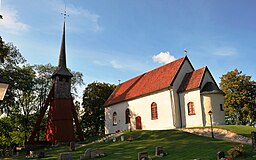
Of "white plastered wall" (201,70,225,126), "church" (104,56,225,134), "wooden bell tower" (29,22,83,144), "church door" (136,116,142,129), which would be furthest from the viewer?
"church door" (136,116,142,129)

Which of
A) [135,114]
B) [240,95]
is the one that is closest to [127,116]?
[135,114]

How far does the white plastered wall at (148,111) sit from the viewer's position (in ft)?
93.2

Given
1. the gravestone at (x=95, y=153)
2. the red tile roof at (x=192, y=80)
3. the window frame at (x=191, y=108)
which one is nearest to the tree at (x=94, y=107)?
the red tile roof at (x=192, y=80)

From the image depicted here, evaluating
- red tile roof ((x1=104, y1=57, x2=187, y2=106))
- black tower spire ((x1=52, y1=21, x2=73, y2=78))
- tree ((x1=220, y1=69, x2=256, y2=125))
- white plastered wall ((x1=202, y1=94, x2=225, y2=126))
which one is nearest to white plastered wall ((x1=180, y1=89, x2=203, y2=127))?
white plastered wall ((x1=202, y1=94, x2=225, y2=126))

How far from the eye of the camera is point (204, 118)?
25.9 metres

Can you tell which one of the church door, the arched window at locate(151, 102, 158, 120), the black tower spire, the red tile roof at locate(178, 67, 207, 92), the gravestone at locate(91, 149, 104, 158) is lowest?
the gravestone at locate(91, 149, 104, 158)

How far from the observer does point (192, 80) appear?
28.1m

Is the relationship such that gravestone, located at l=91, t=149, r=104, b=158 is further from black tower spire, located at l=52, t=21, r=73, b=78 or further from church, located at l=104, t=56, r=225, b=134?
black tower spire, located at l=52, t=21, r=73, b=78

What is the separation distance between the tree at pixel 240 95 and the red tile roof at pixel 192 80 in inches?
529

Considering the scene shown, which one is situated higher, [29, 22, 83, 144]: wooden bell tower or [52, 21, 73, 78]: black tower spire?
[52, 21, 73, 78]: black tower spire

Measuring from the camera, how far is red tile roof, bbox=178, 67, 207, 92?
27031 mm

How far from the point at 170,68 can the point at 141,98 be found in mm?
5639

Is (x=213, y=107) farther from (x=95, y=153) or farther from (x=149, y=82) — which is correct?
(x=95, y=153)

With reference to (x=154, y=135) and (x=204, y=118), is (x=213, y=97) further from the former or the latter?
(x=154, y=135)
